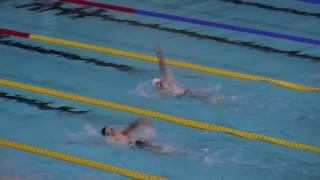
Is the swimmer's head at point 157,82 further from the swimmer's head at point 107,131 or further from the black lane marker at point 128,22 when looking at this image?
the black lane marker at point 128,22

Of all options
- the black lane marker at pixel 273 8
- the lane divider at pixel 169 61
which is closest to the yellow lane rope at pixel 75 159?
the lane divider at pixel 169 61

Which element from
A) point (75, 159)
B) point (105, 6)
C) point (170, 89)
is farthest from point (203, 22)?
point (75, 159)

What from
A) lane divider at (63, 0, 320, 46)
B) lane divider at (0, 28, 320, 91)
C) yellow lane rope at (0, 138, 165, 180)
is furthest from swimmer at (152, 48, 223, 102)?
lane divider at (63, 0, 320, 46)

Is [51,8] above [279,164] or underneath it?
above

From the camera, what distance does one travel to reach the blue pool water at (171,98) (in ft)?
13.2

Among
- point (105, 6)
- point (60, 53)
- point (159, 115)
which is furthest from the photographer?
point (105, 6)

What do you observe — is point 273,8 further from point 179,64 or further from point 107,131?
point 107,131

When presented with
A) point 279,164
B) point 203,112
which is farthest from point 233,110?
point 279,164

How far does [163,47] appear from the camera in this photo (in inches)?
229

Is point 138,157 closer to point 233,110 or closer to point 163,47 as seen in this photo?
point 233,110

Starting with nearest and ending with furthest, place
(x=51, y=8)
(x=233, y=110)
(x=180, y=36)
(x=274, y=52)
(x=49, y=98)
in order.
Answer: (x=233, y=110), (x=49, y=98), (x=274, y=52), (x=180, y=36), (x=51, y=8)

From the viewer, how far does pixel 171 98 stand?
4840 mm

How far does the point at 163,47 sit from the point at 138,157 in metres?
1.94

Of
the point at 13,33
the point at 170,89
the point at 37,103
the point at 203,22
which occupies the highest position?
the point at 203,22
